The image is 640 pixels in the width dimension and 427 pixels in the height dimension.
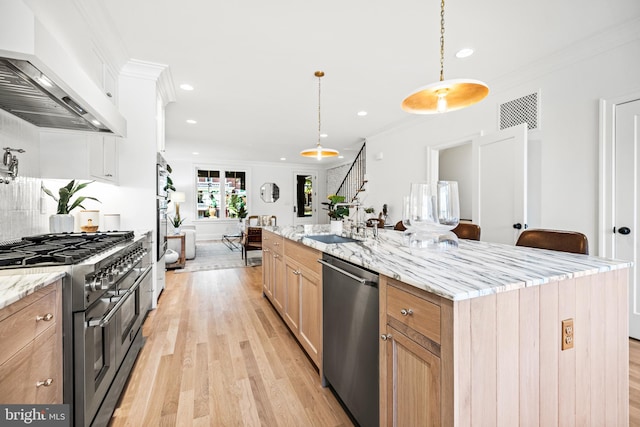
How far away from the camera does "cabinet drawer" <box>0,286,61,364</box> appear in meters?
0.89

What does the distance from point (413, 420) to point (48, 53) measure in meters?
2.05

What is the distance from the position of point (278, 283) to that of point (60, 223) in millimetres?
1830

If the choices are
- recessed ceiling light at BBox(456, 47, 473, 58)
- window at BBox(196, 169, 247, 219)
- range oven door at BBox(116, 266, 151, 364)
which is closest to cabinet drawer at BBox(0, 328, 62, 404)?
range oven door at BBox(116, 266, 151, 364)

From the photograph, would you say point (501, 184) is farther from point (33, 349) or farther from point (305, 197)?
point (305, 197)

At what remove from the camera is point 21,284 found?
1.01 m

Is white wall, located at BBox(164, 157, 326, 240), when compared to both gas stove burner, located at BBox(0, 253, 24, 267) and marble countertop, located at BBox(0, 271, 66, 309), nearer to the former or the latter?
gas stove burner, located at BBox(0, 253, 24, 267)

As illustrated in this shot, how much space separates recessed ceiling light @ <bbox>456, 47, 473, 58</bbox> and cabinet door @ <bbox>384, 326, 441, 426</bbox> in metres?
2.89

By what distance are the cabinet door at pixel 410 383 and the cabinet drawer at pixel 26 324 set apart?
4.16 ft

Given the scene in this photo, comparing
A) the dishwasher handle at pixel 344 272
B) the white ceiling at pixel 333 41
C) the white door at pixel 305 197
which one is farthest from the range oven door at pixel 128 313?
the white door at pixel 305 197

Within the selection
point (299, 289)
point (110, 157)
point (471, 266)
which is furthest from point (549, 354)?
point (110, 157)

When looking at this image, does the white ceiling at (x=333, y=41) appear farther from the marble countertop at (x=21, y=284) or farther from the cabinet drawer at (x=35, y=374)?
the cabinet drawer at (x=35, y=374)

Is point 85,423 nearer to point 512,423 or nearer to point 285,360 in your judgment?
point 285,360

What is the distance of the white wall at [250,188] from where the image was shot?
29.3ft

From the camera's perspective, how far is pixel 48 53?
1.21 m
